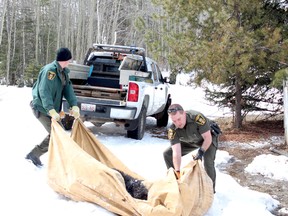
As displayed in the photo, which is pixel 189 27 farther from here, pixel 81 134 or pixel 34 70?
pixel 34 70

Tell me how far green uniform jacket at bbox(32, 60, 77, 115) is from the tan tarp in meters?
0.64

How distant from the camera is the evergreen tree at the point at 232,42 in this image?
8250 millimetres

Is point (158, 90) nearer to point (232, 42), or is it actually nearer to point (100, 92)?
point (100, 92)

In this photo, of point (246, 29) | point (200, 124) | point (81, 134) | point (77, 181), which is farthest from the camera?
point (246, 29)

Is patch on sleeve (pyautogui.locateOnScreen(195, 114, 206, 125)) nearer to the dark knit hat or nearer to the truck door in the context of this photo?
the dark knit hat

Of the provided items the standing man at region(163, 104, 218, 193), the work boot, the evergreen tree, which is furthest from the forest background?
the work boot

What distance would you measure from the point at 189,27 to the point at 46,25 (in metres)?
35.6

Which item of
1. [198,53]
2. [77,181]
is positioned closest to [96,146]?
[77,181]

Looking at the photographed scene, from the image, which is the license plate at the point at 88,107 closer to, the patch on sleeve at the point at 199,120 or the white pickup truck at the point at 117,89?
the white pickup truck at the point at 117,89

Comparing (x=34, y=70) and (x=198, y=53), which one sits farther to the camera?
(x=34, y=70)

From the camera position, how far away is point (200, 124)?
4.48 meters

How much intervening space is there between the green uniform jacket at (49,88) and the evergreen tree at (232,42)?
4210 millimetres

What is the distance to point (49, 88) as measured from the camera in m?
5.12

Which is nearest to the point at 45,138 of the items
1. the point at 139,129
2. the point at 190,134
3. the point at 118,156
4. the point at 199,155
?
the point at 118,156
